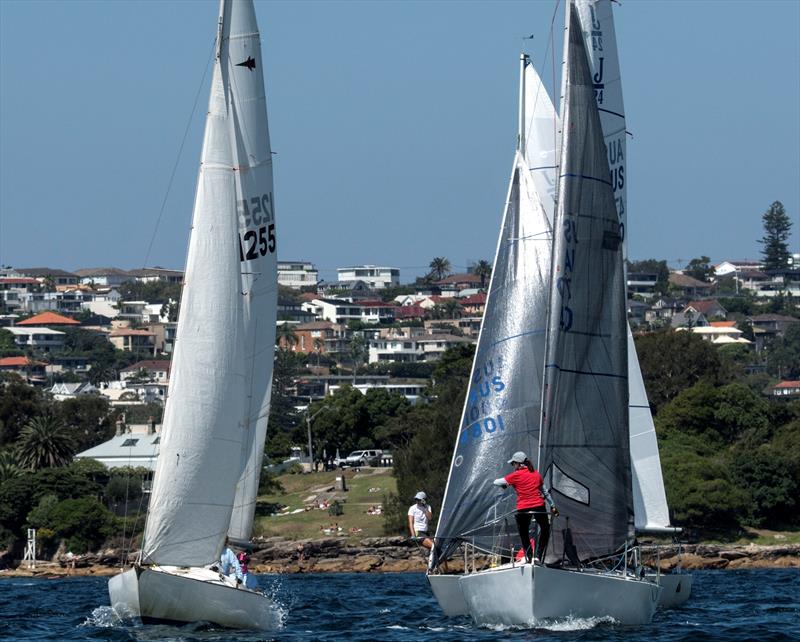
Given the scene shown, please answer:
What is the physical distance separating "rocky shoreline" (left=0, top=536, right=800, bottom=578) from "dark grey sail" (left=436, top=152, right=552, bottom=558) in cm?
3511

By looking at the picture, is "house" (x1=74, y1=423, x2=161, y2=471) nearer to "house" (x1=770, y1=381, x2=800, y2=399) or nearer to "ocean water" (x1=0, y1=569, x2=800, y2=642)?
"ocean water" (x1=0, y1=569, x2=800, y2=642)

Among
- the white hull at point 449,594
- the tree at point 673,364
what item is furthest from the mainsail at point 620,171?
the tree at point 673,364

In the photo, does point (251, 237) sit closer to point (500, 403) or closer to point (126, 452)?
point (500, 403)

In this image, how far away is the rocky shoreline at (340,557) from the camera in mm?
62875

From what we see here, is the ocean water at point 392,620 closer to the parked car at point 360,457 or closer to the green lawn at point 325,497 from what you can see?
the green lawn at point 325,497

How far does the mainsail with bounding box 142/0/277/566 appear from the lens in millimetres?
26906

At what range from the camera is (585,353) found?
86.6 ft

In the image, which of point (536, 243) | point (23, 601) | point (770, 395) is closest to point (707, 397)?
point (23, 601)

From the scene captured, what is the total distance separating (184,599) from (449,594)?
4684mm

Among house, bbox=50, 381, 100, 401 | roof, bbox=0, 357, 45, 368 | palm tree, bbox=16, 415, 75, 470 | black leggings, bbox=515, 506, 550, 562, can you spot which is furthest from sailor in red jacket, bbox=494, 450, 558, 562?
roof, bbox=0, 357, 45, 368

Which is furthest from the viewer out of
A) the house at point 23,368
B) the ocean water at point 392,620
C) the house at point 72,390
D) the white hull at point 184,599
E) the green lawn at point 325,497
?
the house at point 23,368

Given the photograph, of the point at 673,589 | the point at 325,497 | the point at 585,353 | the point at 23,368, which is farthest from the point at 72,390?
the point at 585,353

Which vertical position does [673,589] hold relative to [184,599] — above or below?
below

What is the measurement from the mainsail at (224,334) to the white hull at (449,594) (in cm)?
326
